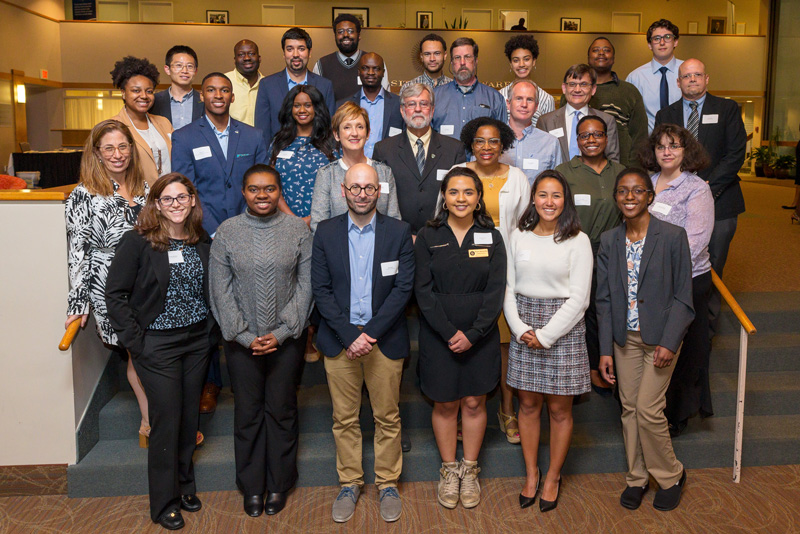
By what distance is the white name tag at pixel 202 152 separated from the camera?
3.62 meters

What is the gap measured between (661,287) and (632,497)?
42.6 inches

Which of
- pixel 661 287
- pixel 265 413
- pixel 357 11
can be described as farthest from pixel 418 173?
pixel 357 11

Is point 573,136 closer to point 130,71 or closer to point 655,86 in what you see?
point 655,86

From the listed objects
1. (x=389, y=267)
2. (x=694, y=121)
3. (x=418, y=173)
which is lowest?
(x=389, y=267)

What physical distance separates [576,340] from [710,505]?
1122 millimetres

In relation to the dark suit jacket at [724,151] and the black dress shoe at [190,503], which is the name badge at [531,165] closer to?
the dark suit jacket at [724,151]

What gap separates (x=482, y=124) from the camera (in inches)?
135

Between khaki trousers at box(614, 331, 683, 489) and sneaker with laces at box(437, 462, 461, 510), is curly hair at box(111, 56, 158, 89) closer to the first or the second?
sneaker with laces at box(437, 462, 461, 510)

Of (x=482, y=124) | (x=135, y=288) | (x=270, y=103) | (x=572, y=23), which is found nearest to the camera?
(x=135, y=288)

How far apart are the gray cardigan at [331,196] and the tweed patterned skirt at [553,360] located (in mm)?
877

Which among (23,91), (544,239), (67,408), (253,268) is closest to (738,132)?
(544,239)

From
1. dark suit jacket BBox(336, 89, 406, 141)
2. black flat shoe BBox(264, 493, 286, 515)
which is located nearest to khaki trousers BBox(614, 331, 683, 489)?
black flat shoe BBox(264, 493, 286, 515)

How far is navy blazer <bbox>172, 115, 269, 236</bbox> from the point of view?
3.62 meters

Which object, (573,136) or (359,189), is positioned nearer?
(359,189)
